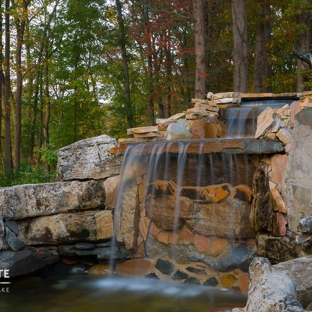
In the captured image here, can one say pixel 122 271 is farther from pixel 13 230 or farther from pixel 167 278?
pixel 13 230

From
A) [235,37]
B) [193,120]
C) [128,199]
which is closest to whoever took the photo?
[128,199]

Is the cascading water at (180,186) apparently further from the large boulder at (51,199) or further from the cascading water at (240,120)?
the cascading water at (240,120)

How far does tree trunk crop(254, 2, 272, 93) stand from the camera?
39.1ft

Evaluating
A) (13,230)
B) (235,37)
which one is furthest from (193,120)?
(235,37)

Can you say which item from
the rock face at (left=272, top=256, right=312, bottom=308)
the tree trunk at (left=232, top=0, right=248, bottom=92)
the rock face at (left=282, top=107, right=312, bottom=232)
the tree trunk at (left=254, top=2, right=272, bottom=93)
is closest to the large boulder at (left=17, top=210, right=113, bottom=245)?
the rock face at (left=282, top=107, right=312, bottom=232)

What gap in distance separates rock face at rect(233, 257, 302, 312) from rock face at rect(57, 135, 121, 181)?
3.81m

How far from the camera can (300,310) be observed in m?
2.11

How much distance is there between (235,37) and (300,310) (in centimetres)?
852

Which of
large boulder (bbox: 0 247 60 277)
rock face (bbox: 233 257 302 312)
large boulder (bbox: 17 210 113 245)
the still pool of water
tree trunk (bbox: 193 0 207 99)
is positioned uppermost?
tree trunk (bbox: 193 0 207 99)

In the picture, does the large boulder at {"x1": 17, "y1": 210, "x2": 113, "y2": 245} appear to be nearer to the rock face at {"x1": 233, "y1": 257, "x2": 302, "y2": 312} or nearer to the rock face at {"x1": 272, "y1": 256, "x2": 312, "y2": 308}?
the rock face at {"x1": 272, "y1": 256, "x2": 312, "y2": 308}

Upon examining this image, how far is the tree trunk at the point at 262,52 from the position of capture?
1193 cm

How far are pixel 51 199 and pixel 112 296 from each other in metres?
1.85

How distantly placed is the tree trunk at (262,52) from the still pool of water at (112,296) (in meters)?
7.83

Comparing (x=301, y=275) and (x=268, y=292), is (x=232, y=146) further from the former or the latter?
(x=268, y=292)
